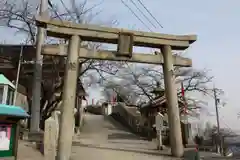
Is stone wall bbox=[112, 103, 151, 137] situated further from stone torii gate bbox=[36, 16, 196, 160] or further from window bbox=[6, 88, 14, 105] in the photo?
window bbox=[6, 88, 14, 105]

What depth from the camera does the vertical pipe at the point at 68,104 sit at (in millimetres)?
11111

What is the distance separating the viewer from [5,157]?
843 cm

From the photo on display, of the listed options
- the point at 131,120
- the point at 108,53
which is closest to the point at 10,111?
the point at 108,53

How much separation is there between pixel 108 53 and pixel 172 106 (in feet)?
12.6

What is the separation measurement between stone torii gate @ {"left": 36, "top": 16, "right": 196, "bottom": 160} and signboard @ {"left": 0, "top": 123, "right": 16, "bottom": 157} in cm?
266

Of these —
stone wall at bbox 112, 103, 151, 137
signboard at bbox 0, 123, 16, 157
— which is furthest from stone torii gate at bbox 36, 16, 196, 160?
stone wall at bbox 112, 103, 151, 137

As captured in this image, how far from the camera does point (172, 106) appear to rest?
Answer: 13180 mm

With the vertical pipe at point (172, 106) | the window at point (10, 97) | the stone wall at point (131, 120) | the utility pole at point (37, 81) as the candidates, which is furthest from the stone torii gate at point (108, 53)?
the stone wall at point (131, 120)

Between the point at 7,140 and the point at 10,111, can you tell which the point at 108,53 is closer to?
the point at 10,111

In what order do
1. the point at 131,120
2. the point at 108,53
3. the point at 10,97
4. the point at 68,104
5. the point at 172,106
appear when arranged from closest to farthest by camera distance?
the point at 10,97
the point at 68,104
the point at 108,53
the point at 172,106
the point at 131,120

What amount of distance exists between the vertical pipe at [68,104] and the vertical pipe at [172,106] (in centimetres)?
434

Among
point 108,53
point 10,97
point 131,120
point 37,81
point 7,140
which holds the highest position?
point 108,53

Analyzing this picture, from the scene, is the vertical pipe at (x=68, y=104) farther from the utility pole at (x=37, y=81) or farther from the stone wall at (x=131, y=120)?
the stone wall at (x=131, y=120)

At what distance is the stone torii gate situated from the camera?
1166 centimetres
